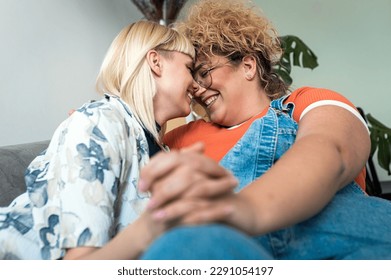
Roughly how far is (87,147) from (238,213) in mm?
403

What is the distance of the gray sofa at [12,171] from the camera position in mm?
1040

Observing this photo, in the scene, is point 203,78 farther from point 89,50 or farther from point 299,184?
point 89,50

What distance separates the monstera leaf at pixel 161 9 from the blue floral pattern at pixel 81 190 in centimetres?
168

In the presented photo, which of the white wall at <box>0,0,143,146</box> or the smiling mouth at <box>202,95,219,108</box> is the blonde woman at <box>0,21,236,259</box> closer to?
the smiling mouth at <box>202,95,219,108</box>

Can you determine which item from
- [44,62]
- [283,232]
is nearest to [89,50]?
[44,62]

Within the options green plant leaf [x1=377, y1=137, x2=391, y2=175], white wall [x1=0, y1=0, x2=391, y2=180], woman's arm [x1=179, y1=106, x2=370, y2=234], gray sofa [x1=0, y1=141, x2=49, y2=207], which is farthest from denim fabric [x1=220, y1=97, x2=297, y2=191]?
green plant leaf [x1=377, y1=137, x2=391, y2=175]

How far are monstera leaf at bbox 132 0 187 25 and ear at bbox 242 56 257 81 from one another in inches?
53.7

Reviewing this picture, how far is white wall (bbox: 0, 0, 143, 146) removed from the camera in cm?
150

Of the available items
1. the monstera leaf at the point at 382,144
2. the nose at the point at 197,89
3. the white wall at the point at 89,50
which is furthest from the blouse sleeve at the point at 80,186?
the monstera leaf at the point at 382,144

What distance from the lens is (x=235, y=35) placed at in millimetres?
1216

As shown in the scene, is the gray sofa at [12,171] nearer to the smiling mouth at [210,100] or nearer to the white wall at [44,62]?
the white wall at [44,62]

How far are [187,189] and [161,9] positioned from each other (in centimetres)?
221
